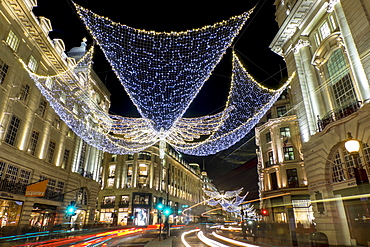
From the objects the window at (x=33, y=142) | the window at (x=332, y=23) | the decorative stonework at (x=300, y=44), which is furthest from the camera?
the window at (x=33, y=142)

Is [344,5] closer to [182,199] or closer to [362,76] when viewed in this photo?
[362,76]

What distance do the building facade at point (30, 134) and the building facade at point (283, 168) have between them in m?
24.6

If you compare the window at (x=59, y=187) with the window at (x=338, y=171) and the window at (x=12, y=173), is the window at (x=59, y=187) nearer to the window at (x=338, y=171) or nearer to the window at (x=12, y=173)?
the window at (x=12, y=173)

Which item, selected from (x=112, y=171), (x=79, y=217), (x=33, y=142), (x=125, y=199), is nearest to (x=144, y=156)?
(x=112, y=171)

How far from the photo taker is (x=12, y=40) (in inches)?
837

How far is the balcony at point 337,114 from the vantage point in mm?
13751

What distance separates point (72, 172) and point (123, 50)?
2369cm

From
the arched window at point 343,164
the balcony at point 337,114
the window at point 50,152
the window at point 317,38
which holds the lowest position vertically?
the arched window at point 343,164

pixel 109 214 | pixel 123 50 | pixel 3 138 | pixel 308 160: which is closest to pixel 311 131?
pixel 308 160

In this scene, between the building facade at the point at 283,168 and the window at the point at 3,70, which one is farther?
the building facade at the point at 283,168

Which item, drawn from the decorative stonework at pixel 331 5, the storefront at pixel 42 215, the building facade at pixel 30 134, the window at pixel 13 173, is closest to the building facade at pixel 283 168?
the decorative stonework at pixel 331 5

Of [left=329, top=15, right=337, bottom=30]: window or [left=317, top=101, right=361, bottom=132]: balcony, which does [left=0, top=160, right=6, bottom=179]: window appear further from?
[left=329, top=15, right=337, bottom=30]: window

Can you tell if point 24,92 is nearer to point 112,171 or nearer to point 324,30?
point 324,30

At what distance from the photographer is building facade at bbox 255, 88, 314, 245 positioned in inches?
1216
